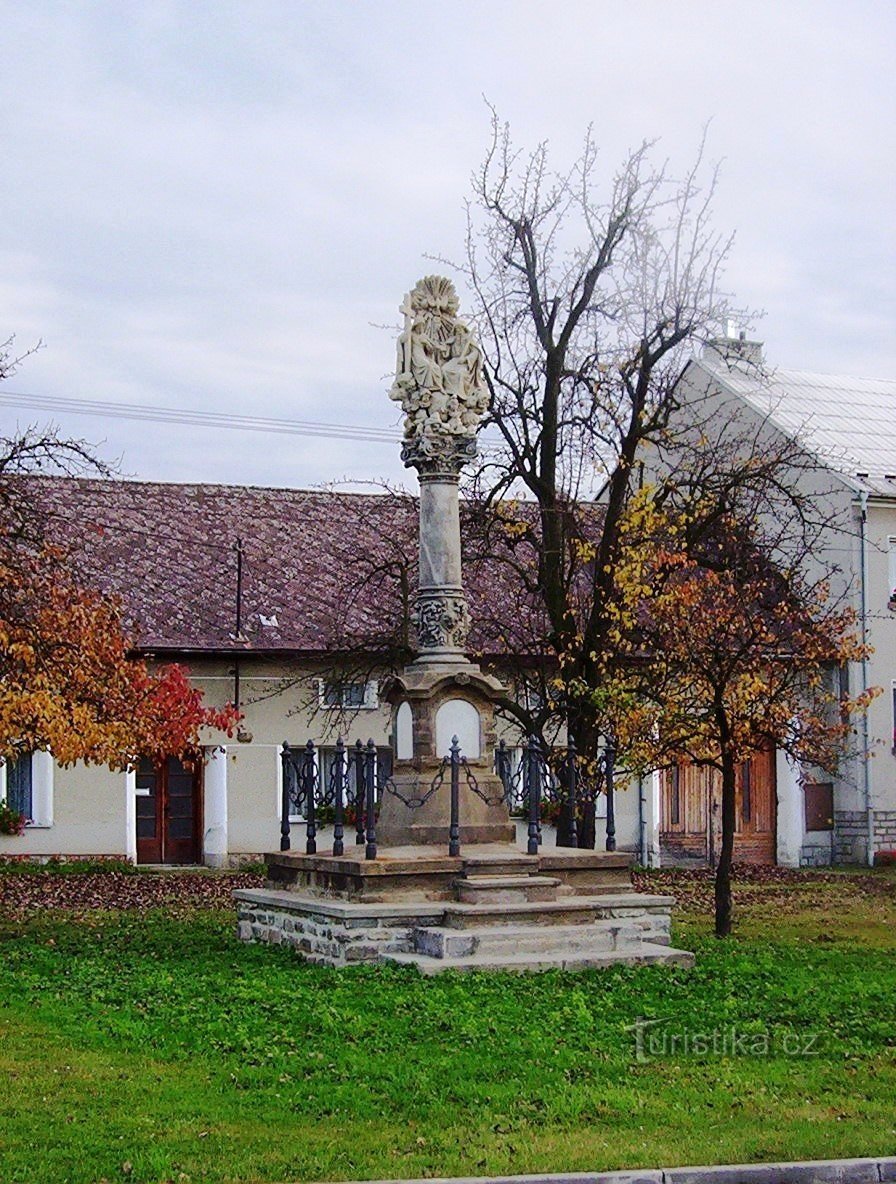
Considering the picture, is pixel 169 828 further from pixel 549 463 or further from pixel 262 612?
pixel 549 463

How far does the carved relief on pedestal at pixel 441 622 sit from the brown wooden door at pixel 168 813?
13029mm

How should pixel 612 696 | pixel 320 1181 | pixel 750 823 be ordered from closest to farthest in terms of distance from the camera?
pixel 320 1181 < pixel 612 696 < pixel 750 823

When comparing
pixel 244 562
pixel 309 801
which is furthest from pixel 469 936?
pixel 244 562

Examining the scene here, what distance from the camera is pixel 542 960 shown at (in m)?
13.4

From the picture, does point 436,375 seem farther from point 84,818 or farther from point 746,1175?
point 84,818

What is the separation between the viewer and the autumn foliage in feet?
50.4

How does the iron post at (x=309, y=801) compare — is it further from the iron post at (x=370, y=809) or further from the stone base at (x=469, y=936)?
the stone base at (x=469, y=936)

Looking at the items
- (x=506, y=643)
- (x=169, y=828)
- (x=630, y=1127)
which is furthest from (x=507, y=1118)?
(x=169, y=828)

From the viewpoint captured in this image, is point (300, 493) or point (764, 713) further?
point (300, 493)

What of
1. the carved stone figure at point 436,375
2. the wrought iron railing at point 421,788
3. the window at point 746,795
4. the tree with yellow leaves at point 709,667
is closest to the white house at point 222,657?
the window at point 746,795

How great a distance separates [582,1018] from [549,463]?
1144cm

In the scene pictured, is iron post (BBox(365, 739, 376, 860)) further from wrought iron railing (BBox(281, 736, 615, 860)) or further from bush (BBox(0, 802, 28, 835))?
bush (BBox(0, 802, 28, 835))

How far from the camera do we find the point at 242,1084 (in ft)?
30.5

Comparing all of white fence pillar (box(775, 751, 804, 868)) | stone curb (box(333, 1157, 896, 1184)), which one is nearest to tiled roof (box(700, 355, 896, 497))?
white fence pillar (box(775, 751, 804, 868))
